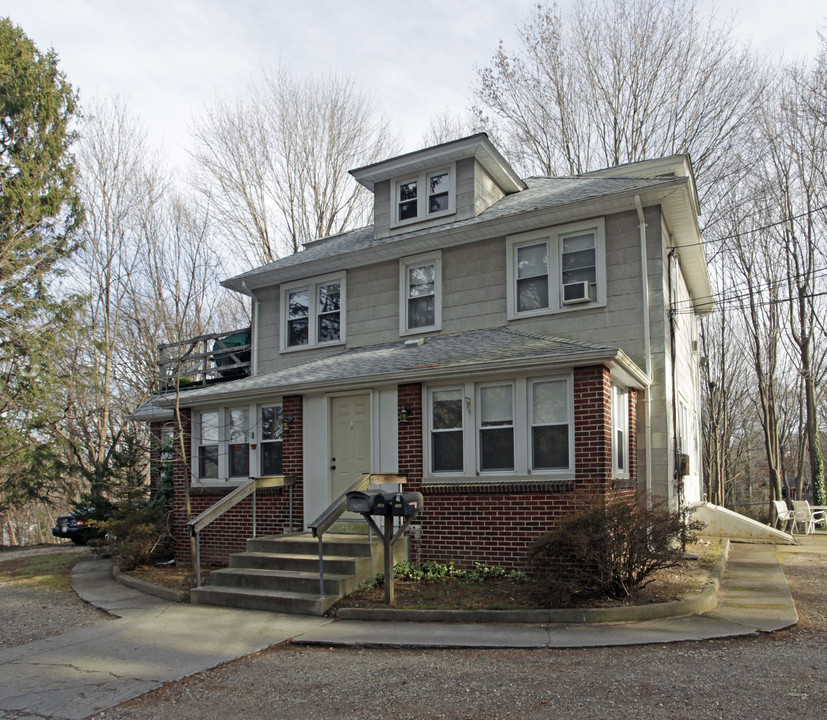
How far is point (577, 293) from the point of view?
11.0 m

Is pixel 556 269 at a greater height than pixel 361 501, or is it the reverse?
pixel 556 269

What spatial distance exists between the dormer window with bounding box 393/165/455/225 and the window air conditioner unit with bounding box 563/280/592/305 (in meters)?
3.20

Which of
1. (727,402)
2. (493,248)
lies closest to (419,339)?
(493,248)

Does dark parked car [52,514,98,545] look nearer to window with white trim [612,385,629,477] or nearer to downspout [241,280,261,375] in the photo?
downspout [241,280,261,375]

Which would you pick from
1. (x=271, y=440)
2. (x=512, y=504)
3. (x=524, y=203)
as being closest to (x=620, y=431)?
(x=512, y=504)

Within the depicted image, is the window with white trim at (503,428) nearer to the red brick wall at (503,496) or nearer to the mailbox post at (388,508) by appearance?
the red brick wall at (503,496)

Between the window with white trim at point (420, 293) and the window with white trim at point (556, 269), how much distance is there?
1.52m

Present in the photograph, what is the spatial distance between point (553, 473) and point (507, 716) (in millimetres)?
4587

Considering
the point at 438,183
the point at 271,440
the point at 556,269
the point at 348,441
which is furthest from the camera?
the point at 438,183

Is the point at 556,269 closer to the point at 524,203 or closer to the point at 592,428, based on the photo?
the point at 524,203

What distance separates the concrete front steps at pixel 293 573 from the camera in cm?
803

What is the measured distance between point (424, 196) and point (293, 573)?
797 centimetres

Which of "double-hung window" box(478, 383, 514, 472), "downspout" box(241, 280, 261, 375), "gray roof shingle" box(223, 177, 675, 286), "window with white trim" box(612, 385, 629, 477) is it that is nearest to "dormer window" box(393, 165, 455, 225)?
"gray roof shingle" box(223, 177, 675, 286)

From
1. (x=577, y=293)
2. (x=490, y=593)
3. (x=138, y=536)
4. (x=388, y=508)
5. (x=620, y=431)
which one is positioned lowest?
(x=490, y=593)
